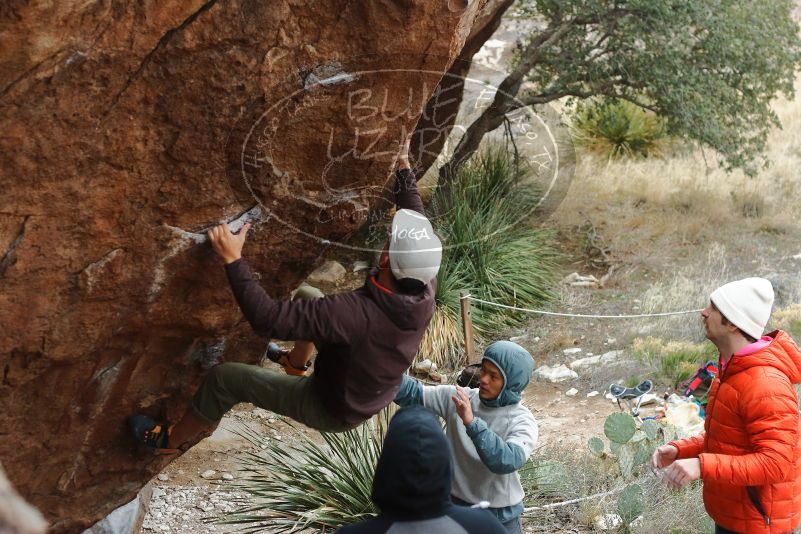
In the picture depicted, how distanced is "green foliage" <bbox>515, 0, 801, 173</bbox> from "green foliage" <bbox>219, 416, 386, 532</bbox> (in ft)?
20.9

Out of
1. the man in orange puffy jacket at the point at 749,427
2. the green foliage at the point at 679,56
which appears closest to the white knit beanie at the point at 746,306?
the man in orange puffy jacket at the point at 749,427

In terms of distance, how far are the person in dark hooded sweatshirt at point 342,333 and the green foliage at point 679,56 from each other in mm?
7196

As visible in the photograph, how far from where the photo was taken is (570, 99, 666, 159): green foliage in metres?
14.8

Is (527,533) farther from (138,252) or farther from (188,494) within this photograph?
(138,252)

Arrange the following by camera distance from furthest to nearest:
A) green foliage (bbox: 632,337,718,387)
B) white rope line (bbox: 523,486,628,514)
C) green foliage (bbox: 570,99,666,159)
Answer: green foliage (bbox: 570,99,666,159) → green foliage (bbox: 632,337,718,387) → white rope line (bbox: 523,486,628,514)

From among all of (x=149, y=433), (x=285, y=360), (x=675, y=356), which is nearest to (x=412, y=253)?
(x=285, y=360)

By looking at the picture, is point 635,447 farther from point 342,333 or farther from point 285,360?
point 342,333

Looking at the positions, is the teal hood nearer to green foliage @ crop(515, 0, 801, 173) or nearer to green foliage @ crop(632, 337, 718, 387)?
green foliage @ crop(632, 337, 718, 387)

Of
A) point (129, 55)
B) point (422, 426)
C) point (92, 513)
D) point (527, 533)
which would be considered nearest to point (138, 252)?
point (129, 55)

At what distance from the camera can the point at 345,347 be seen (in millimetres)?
3924

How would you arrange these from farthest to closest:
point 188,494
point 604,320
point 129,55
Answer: point 604,320 < point 188,494 < point 129,55

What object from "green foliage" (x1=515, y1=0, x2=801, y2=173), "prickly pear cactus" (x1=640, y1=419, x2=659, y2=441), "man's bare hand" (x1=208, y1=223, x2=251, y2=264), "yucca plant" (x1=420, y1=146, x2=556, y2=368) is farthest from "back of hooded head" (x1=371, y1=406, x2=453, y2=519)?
"green foliage" (x1=515, y1=0, x2=801, y2=173)

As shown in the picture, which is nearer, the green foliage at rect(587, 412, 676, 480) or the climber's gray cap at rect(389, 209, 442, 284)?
the climber's gray cap at rect(389, 209, 442, 284)

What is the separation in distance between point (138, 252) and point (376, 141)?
115 centimetres
